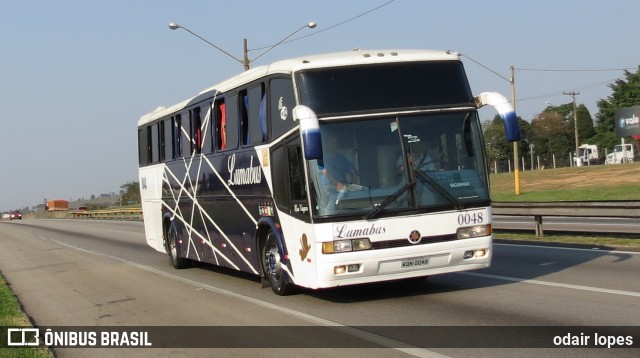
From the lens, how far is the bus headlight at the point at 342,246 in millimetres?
9867

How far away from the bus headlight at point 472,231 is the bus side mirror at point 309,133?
2274 mm

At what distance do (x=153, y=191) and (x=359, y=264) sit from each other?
36.1 ft

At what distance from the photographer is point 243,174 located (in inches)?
505

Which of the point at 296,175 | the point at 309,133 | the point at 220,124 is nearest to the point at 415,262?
the point at 296,175

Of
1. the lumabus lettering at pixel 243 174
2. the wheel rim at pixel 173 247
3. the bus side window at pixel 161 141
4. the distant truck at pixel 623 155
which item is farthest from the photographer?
the distant truck at pixel 623 155

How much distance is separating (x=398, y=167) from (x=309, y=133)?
1377 mm

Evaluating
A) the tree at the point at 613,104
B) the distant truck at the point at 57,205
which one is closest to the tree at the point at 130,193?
the distant truck at the point at 57,205

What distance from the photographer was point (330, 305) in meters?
10.9

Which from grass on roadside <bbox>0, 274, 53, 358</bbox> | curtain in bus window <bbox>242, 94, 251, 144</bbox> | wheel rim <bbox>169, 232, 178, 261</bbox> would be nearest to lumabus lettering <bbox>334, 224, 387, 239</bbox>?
curtain in bus window <bbox>242, 94, 251, 144</bbox>

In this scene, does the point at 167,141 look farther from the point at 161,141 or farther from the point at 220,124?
the point at 220,124

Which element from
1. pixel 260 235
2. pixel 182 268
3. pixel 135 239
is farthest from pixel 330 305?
pixel 135 239

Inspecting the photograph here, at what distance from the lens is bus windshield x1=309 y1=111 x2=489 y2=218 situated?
996 centimetres

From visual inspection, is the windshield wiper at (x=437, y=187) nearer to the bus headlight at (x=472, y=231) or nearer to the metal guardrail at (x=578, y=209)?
the bus headlight at (x=472, y=231)

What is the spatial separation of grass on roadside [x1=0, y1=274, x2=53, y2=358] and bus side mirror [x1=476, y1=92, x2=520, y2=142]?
237 inches
